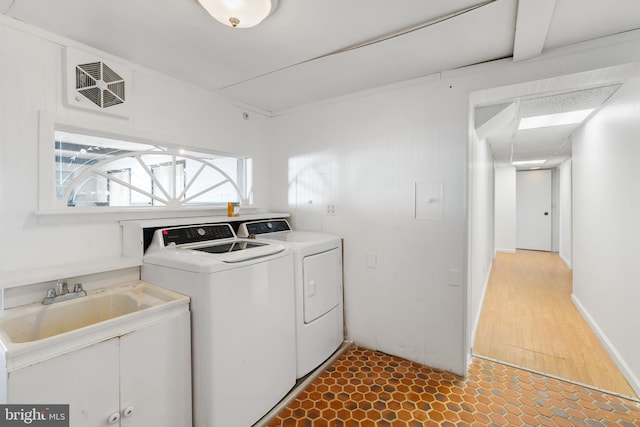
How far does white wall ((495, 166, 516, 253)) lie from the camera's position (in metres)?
6.96

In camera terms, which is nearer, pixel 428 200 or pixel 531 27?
pixel 531 27

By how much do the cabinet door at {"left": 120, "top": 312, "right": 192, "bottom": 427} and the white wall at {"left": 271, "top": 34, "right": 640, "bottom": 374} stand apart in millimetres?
1470

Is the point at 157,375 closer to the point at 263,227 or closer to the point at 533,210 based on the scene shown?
the point at 263,227

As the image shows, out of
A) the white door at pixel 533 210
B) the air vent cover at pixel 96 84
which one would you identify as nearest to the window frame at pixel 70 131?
the air vent cover at pixel 96 84

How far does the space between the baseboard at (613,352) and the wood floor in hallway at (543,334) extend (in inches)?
1.3

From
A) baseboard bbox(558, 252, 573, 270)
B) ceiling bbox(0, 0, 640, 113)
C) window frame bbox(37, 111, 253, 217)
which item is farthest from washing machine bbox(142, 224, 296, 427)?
baseboard bbox(558, 252, 573, 270)

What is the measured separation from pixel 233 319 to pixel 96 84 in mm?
1665

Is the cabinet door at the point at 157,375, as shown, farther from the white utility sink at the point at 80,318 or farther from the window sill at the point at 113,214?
the window sill at the point at 113,214

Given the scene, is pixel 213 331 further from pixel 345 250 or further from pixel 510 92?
pixel 510 92

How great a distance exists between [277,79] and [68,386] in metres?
2.19

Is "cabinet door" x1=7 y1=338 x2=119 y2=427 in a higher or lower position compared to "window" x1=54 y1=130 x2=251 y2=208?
lower

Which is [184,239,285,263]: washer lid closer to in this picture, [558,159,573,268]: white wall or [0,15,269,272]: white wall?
[0,15,269,272]: white wall

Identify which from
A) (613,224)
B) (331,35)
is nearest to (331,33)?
(331,35)

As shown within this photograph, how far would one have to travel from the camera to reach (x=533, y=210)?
24.3ft
